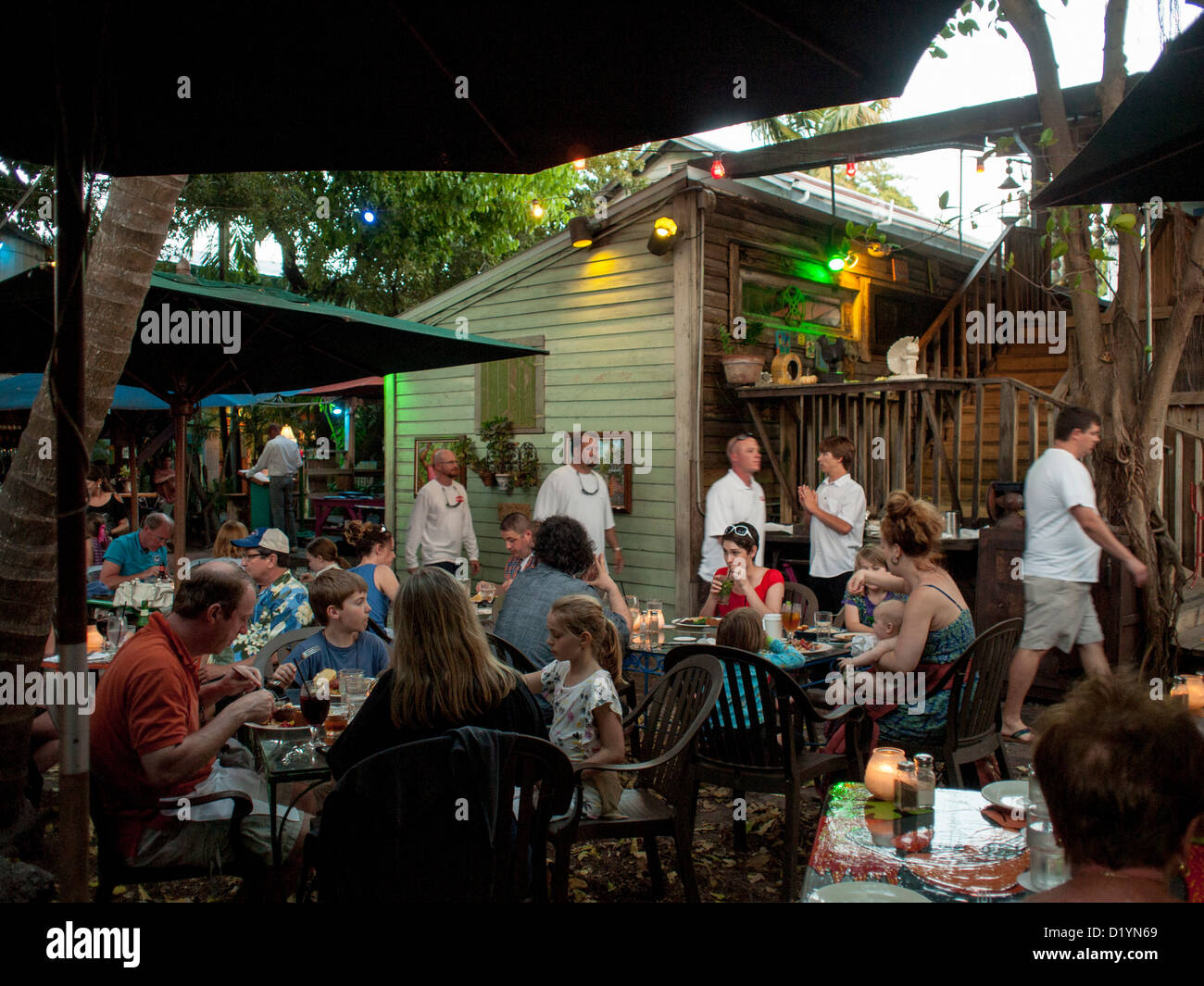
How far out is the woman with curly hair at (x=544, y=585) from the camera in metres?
4.82

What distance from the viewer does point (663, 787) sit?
153 inches

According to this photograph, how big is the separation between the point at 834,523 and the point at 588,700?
442 centimetres

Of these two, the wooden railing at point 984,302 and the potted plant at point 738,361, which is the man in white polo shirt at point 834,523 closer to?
the potted plant at point 738,361

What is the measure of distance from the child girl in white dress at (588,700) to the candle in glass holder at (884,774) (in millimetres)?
1181

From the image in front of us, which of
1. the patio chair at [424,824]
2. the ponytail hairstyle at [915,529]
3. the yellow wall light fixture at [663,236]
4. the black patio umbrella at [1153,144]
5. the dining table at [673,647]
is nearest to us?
the patio chair at [424,824]

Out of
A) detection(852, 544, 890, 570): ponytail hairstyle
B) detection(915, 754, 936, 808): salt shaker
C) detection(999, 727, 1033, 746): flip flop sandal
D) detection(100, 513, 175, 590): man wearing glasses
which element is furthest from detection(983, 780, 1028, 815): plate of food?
detection(100, 513, 175, 590): man wearing glasses

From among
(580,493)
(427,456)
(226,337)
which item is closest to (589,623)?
(226,337)

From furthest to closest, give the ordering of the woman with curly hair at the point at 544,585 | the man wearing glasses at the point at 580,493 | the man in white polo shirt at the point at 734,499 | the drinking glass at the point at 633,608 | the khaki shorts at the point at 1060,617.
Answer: the man wearing glasses at the point at 580,493, the man in white polo shirt at the point at 734,499, the khaki shorts at the point at 1060,617, the drinking glass at the point at 633,608, the woman with curly hair at the point at 544,585

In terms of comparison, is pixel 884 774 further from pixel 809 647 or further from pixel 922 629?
pixel 809 647

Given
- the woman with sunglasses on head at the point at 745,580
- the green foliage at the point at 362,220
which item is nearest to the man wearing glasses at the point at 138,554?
the woman with sunglasses on head at the point at 745,580

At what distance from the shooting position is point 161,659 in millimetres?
3154

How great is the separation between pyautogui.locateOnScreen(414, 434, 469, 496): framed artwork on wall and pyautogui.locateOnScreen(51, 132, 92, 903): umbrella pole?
31.3ft
